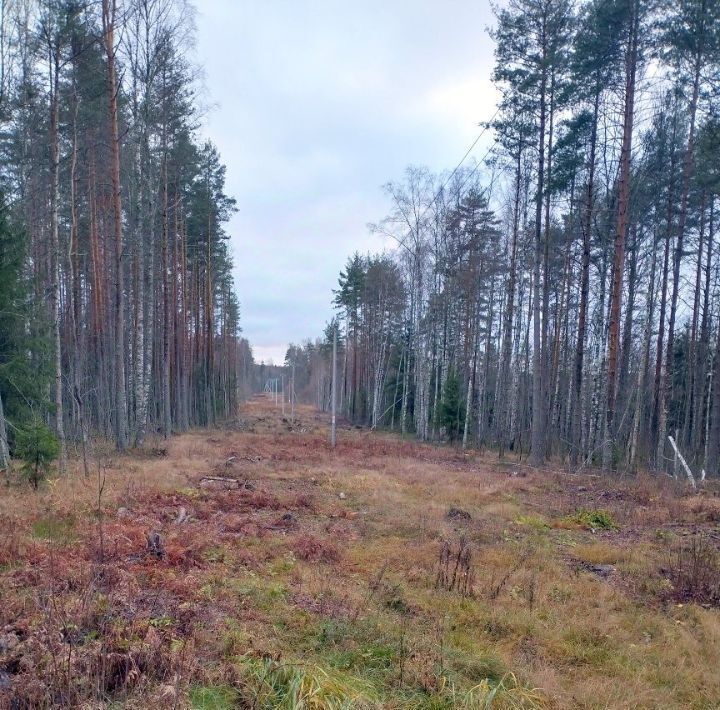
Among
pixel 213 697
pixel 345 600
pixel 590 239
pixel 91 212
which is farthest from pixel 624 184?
pixel 91 212

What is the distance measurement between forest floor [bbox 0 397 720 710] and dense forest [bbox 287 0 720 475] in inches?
266

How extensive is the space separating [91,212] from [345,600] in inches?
663

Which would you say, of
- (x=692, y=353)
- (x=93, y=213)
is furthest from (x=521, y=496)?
(x=93, y=213)

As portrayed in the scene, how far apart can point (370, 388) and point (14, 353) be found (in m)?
28.4

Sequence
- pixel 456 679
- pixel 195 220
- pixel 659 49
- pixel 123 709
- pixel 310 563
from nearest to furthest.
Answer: pixel 123 709
pixel 456 679
pixel 310 563
pixel 659 49
pixel 195 220

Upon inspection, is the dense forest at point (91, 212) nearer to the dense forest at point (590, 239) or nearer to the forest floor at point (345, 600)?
the forest floor at point (345, 600)

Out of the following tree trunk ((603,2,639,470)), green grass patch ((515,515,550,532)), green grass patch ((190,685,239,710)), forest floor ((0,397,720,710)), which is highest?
tree trunk ((603,2,639,470))

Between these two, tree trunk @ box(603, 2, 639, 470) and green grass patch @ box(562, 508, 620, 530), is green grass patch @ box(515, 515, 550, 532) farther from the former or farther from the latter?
tree trunk @ box(603, 2, 639, 470)

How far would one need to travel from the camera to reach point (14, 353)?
1140 centimetres

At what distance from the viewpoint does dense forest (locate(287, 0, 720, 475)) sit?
13.3 meters

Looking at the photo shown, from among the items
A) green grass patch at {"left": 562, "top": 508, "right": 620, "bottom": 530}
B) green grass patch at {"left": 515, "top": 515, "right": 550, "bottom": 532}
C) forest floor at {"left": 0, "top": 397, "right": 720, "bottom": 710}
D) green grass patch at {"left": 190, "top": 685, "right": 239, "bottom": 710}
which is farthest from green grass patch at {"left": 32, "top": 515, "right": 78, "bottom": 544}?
green grass patch at {"left": 562, "top": 508, "right": 620, "bottom": 530}

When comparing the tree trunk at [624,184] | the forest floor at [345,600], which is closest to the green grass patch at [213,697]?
the forest floor at [345,600]

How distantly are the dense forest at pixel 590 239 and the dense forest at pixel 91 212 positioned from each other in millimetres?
8052

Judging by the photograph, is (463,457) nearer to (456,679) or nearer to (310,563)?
(310,563)
